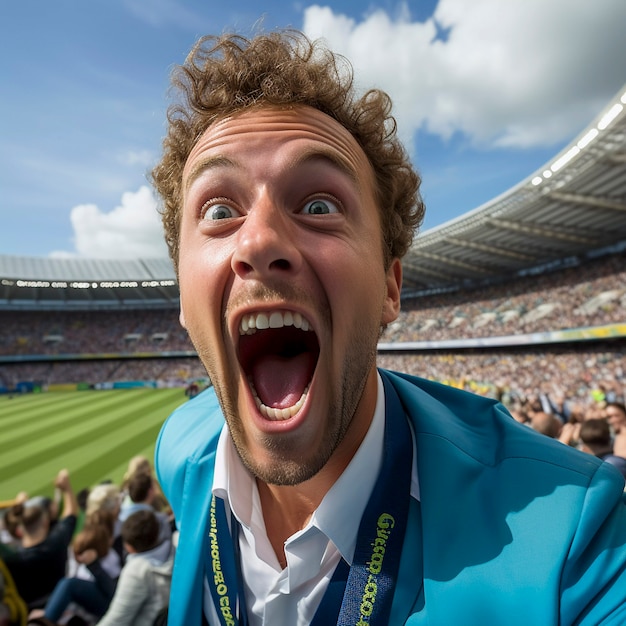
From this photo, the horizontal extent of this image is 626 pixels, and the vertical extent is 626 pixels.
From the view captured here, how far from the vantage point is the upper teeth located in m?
1.17

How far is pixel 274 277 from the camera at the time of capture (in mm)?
1129

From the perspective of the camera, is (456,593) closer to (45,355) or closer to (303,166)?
(303,166)

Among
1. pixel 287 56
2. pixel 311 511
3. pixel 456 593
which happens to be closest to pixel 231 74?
pixel 287 56

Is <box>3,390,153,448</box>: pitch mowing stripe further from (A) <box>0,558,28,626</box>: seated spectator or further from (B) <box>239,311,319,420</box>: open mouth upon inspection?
(B) <box>239,311,319,420</box>: open mouth

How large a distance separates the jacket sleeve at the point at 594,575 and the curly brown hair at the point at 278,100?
0.99 m

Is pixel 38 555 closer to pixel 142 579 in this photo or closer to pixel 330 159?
pixel 142 579

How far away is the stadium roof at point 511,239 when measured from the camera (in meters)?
15.8

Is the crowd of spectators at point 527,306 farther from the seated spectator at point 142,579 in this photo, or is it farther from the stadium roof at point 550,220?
the seated spectator at point 142,579

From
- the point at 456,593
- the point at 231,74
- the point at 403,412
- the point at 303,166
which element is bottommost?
the point at 456,593

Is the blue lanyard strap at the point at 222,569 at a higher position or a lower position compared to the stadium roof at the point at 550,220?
lower

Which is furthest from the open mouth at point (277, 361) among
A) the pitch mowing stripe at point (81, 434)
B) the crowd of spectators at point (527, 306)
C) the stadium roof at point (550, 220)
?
the crowd of spectators at point (527, 306)

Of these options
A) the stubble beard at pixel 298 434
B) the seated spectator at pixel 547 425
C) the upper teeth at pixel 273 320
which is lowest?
the seated spectator at pixel 547 425

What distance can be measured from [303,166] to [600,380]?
22749 millimetres

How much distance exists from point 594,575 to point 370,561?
0.57m
